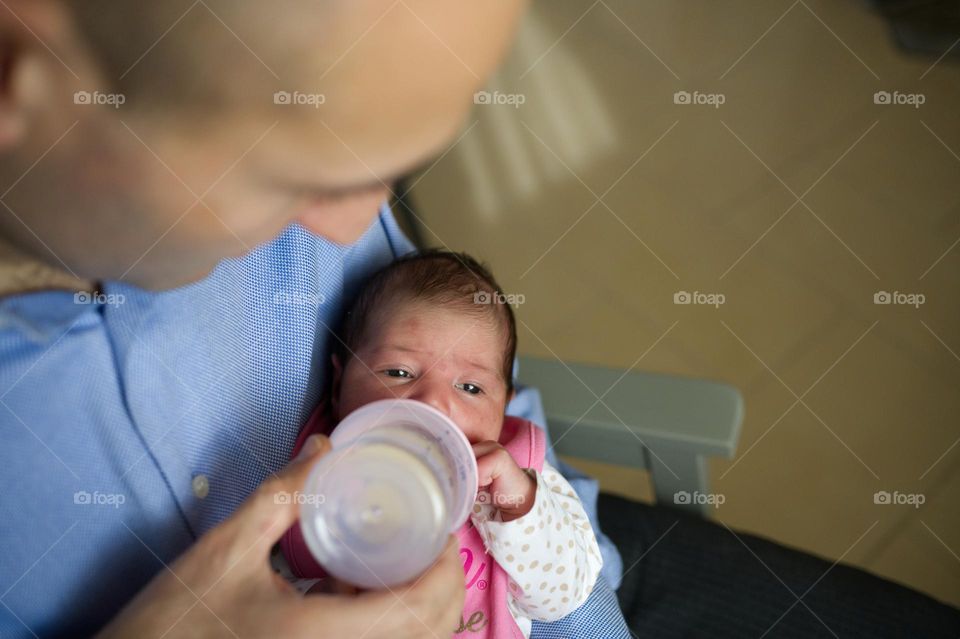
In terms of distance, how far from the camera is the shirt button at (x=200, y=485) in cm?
71

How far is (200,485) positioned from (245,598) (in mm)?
159

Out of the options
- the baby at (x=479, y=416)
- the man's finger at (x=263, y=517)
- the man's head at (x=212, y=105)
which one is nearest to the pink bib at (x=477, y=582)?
the baby at (x=479, y=416)

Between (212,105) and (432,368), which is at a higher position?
(212,105)

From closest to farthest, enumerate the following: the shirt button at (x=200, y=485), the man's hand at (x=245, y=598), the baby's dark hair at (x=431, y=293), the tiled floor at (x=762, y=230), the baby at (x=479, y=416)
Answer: the man's hand at (x=245, y=598) → the shirt button at (x=200, y=485) → the baby at (x=479, y=416) → the baby's dark hair at (x=431, y=293) → the tiled floor at (x=762, y=230)

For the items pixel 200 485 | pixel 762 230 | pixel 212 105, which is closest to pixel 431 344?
pixel 200 485

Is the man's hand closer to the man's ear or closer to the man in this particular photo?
the man

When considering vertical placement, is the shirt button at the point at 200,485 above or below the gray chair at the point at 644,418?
above

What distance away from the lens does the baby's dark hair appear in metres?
0.92

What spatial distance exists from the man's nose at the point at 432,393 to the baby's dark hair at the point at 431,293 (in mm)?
105

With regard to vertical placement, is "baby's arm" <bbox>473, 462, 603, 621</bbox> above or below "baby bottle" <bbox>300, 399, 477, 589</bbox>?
below

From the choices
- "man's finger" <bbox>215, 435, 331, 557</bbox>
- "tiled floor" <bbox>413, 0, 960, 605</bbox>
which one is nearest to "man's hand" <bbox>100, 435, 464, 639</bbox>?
"man's finger" <bbox>215, 435, 331, 557</bbox>

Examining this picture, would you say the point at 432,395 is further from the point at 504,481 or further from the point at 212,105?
the point at 212,105

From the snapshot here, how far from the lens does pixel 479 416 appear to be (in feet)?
2.84

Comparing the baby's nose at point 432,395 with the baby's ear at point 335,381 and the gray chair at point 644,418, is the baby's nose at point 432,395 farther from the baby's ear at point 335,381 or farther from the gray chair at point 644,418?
the gray chair at point 644,418
